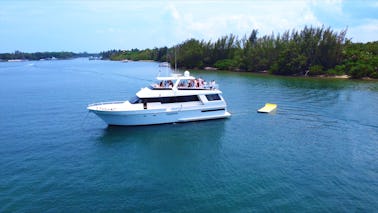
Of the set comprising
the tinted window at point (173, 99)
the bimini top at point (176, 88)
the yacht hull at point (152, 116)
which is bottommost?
the yacht hull at point (152, 116)

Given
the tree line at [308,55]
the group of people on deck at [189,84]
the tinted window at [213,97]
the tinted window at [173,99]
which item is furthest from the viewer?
the tree line at [308,55]

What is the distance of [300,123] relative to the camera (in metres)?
32.9

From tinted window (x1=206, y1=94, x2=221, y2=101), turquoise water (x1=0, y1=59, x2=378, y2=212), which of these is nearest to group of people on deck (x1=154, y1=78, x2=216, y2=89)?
tinted window (x1=206, y1=94, x2=221, y2=101)

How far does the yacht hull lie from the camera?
29.7 m

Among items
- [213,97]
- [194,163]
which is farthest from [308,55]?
[194,163]

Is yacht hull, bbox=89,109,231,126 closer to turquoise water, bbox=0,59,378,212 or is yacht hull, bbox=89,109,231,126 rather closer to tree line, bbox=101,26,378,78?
turquoise water, bbox=0,59,378,212

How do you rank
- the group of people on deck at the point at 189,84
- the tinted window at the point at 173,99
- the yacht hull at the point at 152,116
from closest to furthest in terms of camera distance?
Result: 1. the yacht hull at the point at 152,116
2. the tinted window at the point at 173,99
3. the group of people on deck at the point at 189,84

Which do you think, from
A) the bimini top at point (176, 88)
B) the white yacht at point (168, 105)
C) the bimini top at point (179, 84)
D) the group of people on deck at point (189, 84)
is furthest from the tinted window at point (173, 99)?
Answer: the group of people on deck at point (189, 84)

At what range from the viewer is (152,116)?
1214 inches

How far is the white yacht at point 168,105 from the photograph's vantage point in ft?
98.4

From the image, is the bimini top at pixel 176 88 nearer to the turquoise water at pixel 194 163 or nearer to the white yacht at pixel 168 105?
the white yacht at pixel 168 105

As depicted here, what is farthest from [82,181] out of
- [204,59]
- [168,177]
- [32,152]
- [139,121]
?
[204,59]

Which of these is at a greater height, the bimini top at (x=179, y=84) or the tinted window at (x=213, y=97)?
the bimini top at (x=179, y=84)

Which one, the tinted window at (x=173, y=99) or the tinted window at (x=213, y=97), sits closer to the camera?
the tinted window at (x=173, y=99)
